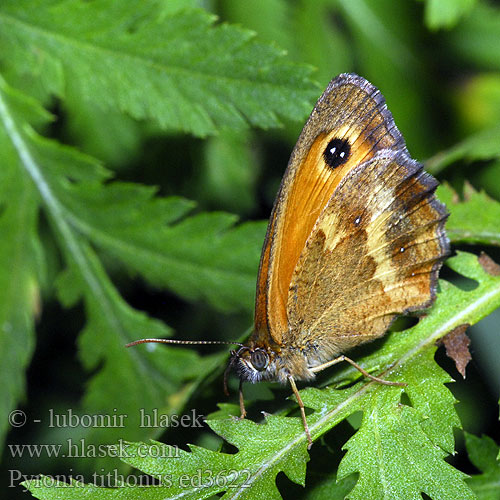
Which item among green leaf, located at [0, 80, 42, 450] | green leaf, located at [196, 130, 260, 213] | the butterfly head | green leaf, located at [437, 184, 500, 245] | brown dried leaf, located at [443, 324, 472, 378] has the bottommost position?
green leaf, located at [0, 80, 42, 450]

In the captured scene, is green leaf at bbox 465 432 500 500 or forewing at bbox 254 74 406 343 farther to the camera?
forewing at bbox 254 74 406 343

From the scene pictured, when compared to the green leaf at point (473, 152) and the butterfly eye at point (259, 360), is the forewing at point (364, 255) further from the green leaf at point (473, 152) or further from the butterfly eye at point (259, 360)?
the green leaf at point (473, 152)

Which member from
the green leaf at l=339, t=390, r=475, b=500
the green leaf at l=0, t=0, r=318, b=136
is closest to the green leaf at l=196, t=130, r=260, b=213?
the green leaf at l=0, t=0, r=318, b=136

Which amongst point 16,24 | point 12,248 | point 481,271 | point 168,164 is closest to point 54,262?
point 12,248

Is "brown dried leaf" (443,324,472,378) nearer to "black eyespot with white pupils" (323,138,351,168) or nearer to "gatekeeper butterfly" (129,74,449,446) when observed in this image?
"gatekeeper butterfly" (129,74,449,446)

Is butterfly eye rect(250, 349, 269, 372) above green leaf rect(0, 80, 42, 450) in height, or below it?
above

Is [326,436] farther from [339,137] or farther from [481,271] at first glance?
[339,137]

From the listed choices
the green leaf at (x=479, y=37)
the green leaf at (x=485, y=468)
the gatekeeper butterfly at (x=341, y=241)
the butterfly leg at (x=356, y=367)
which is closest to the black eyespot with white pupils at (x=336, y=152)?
the gatekeeper butterfly at (x=341, y=241)
